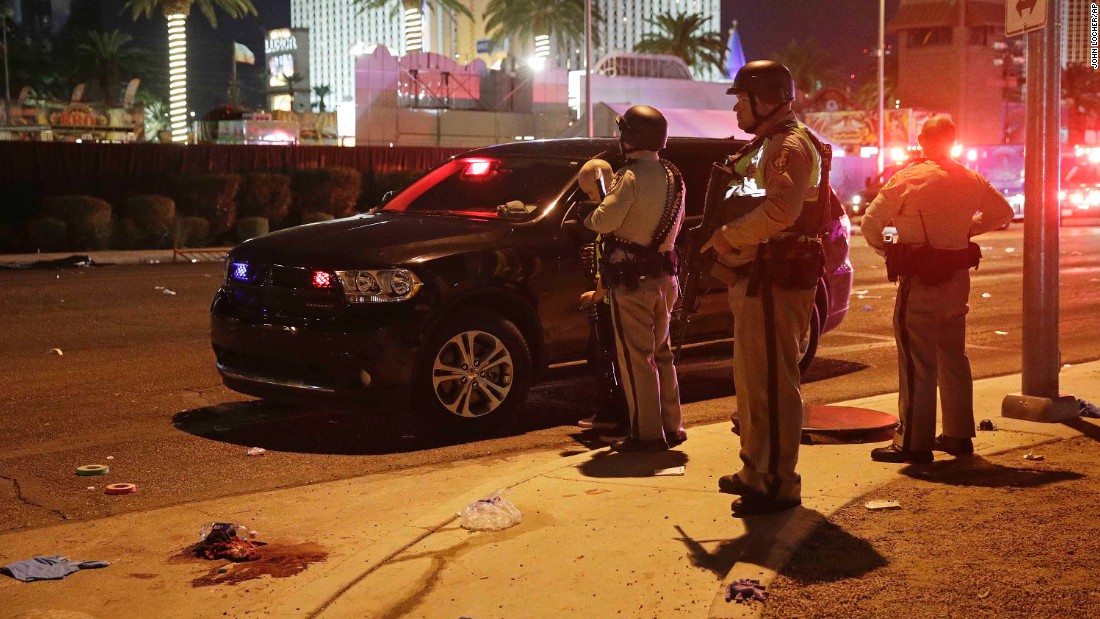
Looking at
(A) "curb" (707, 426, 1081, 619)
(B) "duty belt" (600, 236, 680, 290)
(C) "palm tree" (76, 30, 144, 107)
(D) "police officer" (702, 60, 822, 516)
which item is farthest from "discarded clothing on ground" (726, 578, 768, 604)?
(C) "palm tree" (76, 30, 144, 107)

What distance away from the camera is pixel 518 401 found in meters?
8.11

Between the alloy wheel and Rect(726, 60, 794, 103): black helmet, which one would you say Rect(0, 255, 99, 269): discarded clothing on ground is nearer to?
the alloy wheel

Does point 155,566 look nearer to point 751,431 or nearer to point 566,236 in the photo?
point 751,431

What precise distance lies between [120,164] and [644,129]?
28.3 metres

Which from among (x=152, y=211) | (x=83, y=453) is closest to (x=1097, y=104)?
(x=152, y=211)

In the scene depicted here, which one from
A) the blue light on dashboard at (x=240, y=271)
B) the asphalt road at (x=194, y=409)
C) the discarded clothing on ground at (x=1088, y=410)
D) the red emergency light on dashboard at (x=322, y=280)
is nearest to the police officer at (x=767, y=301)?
the asphalt road at (x=194, y=409)

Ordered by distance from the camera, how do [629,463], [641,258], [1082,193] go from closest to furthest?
[629,463] → [641,258] → [1082,193]

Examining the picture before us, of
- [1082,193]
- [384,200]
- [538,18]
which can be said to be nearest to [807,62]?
[538,18]

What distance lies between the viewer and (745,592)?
4.48 m

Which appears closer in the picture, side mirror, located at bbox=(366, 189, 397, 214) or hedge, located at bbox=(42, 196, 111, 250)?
side mirror, located at bbox=(366, 189, 397, 214)

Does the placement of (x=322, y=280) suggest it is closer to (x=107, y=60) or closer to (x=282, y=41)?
(x=107, y=60)

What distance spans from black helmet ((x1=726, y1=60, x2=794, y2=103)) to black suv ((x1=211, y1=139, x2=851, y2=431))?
2.74 m

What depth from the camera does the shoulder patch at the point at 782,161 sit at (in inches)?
210

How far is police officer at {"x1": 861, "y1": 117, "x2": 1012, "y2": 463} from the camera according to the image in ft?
21.5
